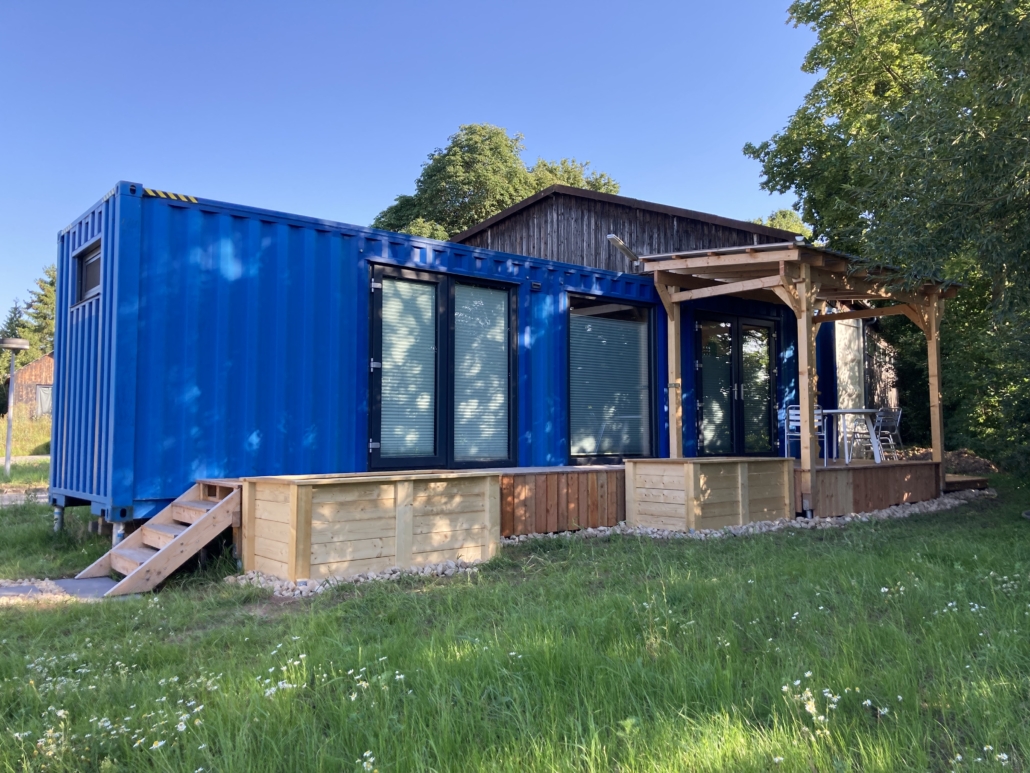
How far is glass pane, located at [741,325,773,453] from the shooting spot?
33.8 feet

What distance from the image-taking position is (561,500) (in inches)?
277

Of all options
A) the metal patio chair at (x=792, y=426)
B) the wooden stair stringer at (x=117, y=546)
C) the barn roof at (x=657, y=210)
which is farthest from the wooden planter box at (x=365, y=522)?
the barn roof at (x=657, y=210)

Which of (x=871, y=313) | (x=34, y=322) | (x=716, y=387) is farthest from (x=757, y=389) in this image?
(x=34, y=322)

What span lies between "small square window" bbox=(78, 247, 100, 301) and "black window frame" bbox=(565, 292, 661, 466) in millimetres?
4748

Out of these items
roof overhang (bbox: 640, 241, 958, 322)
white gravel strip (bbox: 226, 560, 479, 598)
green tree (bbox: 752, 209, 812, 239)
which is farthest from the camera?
green tree (bbox: 752, 209, 812, 239)

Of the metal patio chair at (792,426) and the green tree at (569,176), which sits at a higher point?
the green tree at (569,176)

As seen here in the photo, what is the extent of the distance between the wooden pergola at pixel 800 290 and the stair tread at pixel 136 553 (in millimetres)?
5934

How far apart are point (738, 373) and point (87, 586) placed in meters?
8.18

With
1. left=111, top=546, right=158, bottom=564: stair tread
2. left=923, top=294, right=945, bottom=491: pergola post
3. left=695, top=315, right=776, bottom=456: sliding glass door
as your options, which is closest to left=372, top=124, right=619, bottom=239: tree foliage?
left=695, top=315, right=776, bottom=456: sliding glass door

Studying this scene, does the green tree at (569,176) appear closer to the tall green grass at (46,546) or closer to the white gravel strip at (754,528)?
the white gravel strip at (754,528)

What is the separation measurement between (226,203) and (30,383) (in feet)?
95.1

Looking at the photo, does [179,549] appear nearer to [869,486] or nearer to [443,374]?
[443,374]

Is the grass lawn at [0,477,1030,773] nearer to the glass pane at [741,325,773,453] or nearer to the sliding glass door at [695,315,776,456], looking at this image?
the sliding glass door at [695,315,776,456]

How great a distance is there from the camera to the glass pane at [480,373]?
7.48 metres
